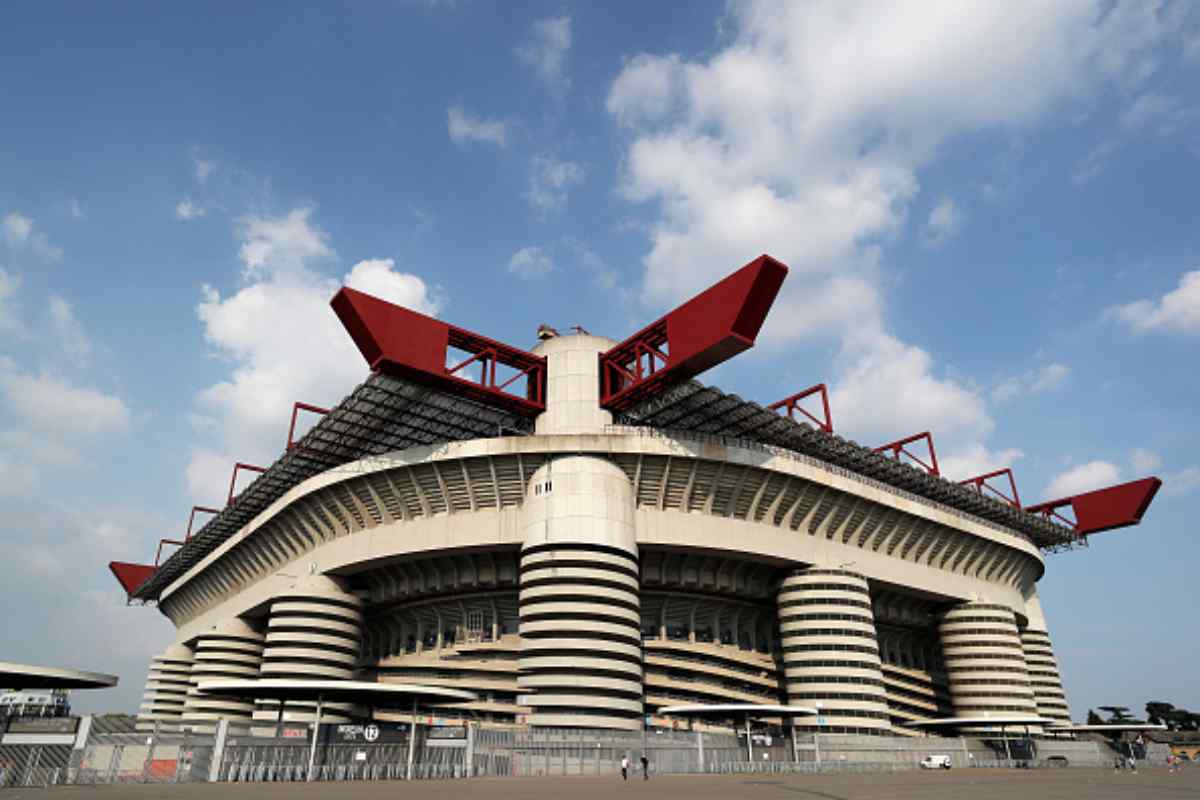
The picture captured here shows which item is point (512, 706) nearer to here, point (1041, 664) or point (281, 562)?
point (281, 562)

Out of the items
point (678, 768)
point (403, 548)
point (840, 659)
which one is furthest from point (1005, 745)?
point (403, 548)

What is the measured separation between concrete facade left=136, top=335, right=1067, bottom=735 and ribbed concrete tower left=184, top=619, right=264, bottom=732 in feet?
1.92

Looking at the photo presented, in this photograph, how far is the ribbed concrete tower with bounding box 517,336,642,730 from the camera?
43.4 m

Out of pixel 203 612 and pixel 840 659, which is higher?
pixel 203 612

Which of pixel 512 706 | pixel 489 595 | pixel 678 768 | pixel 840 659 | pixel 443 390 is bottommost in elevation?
pixel 678 768

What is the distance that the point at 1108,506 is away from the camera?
8344 centimetres

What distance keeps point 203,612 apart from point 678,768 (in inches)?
2532

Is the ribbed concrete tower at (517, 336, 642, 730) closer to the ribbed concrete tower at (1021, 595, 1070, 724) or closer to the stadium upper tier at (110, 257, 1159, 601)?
the stadium upper tier at (110, 257, 1159, 601)

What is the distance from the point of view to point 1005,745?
59719 millimetres

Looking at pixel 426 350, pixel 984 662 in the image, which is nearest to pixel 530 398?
pixel 426 350

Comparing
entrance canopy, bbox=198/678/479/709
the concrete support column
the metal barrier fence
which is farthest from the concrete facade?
entrance canopy, bbox=198/678/479/709

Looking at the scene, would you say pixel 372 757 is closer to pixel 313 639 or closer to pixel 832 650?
pixel 313 639

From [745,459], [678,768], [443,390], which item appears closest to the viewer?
[678,768]

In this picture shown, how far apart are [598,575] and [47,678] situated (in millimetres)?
28292
